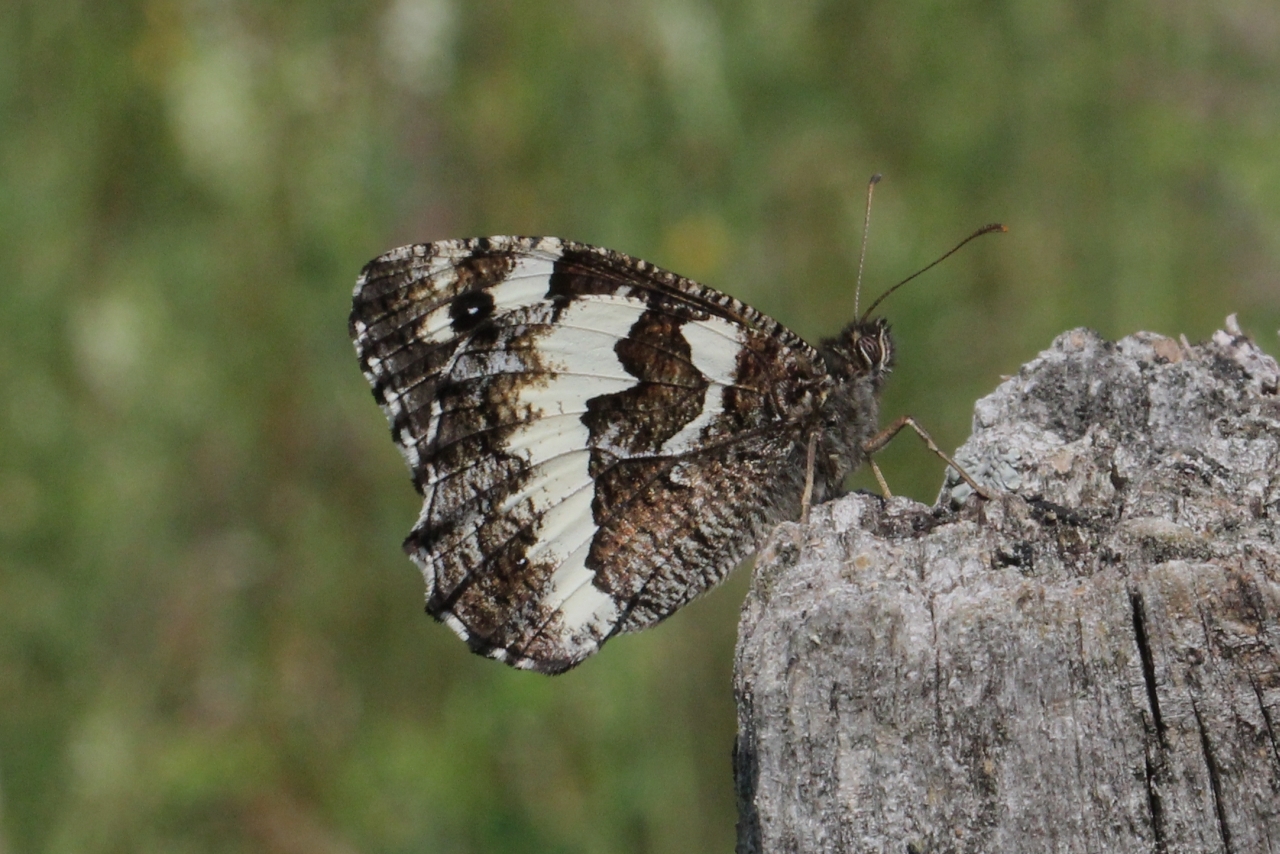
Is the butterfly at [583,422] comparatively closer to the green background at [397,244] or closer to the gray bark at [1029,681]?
the green background at [397,244]

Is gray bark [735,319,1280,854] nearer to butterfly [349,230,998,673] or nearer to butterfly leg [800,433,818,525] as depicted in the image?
butterfly leg [800,433,818,525]

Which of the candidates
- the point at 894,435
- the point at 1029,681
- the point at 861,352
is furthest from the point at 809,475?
the point at 1029,681

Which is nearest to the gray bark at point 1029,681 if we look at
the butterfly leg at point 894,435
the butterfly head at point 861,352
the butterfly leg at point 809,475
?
the butterfly leg at point 894,435

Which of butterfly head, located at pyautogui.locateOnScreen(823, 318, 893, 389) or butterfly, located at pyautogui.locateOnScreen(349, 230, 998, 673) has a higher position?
butterfly head, located at pyautogui.locateOnScreen(823, 318, 893, 389)

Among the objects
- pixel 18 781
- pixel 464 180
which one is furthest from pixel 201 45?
pixel 18 781

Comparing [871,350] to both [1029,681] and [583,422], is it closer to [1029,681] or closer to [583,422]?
[583,422]

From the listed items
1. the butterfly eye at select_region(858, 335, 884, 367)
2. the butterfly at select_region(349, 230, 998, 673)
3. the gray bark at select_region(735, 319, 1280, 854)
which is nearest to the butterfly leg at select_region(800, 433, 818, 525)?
the butterfly at select_region(349, 230, 998, 673)

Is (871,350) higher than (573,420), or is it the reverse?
(871,350)
